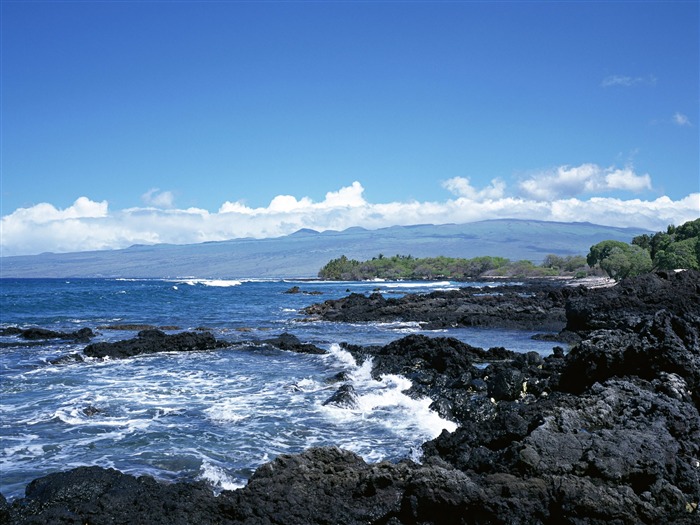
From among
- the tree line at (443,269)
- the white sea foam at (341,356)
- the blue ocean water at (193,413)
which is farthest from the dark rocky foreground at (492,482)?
the tree line at (443,269)

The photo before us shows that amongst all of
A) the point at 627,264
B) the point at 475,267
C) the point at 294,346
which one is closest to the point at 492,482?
the point at 294,346

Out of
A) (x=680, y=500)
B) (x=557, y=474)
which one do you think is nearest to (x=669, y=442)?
(x=680, y=500)

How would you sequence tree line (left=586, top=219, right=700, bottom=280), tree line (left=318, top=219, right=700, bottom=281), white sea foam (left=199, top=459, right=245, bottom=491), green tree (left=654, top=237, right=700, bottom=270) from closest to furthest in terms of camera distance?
white sea foam (left=199, top=459, right=245, bottom=491) → green tree (left=654, top=237, right=700, bottom=270) → tree line (left=586, top=219, right=700, bottom=280) → tree line (left=318, top=219, right=700, bottom=281)

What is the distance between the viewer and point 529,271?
137500mm

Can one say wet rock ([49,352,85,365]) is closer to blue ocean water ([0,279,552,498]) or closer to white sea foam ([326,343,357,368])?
blue ocean water ([0,279,552,498])

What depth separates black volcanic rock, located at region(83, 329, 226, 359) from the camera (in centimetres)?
2248

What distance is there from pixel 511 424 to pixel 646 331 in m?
5.82

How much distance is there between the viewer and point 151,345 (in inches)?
944

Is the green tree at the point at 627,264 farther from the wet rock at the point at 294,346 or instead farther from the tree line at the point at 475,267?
the wet rock at the point at 294,346

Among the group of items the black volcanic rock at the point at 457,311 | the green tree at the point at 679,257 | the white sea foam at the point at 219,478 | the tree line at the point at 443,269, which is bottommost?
the tree line at the point at 443,269

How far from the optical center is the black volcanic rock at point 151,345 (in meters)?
22.5

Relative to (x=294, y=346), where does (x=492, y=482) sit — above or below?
above

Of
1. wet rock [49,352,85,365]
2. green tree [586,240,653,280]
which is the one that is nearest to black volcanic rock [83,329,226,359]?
wet rock [49,352,85,365]

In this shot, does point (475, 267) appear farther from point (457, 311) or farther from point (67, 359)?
point (67, 359)
